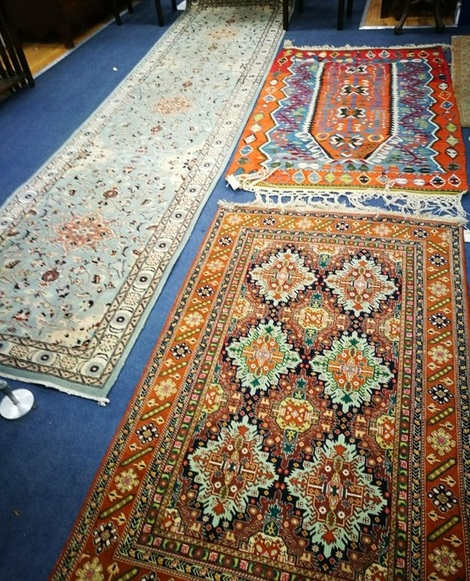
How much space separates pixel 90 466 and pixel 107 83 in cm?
293

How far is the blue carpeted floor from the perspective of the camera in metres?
1.30

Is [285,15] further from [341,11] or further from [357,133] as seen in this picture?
[357,133]

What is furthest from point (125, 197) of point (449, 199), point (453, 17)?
point (453, 17)

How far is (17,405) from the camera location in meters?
1.57

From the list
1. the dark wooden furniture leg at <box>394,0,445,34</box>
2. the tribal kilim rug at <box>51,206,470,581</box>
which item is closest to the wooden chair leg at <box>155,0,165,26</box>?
the dark wooden furniture leg at <box>394,0,445,34</box>

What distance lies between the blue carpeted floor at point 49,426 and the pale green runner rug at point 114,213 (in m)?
0.06

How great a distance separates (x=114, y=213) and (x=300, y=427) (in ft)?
4.75

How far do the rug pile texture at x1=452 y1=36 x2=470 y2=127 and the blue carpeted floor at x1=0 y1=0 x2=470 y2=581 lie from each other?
0.83 feet

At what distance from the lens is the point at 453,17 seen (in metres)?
3.75

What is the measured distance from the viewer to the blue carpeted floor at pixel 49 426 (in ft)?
4.27

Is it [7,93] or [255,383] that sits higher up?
[7,93]

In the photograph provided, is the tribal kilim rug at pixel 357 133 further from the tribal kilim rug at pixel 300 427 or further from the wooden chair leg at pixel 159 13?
the wooden chair leg at pixel 159 13

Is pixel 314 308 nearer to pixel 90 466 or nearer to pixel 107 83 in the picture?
pixel 90 466

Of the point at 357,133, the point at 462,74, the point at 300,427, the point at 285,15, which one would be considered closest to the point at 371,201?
the point at 357,133
